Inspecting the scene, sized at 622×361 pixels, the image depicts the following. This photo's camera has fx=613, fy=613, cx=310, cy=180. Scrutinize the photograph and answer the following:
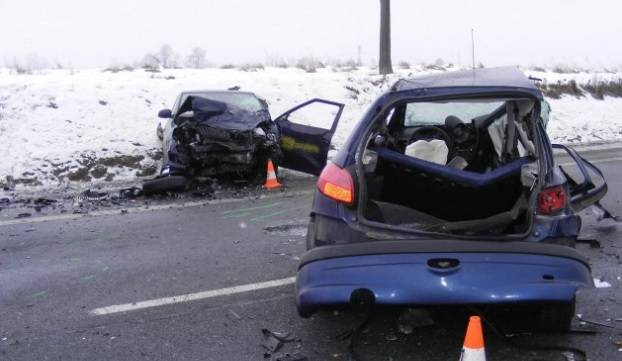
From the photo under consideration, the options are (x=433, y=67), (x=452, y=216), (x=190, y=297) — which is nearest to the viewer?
(x=452, y=216)

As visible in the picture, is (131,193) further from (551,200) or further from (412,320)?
(551,200)

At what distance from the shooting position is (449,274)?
3064 mm

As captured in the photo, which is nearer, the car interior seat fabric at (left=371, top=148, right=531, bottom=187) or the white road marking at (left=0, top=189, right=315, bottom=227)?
the car interior seat fabric at (left=371, top=148, right=531, bottom=187)

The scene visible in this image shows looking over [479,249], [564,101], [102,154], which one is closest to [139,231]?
[479,249]

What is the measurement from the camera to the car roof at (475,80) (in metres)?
3.61

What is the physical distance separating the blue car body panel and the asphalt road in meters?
0.55

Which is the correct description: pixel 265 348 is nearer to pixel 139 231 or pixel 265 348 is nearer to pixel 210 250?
pixel 210 250

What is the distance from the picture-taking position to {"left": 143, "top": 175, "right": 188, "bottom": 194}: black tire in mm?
8781

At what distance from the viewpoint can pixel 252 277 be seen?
4.99m

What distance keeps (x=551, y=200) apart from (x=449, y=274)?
870 mm

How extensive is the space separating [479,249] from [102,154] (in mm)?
9973

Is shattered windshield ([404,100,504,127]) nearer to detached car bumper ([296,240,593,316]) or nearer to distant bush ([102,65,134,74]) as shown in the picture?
detached car bumper ([296,240,593,316])

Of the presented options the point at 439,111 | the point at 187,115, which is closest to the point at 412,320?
the point at 439,111

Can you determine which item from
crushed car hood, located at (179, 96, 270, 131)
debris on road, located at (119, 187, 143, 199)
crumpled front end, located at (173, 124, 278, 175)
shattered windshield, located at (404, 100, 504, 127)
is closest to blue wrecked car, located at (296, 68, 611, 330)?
shattered windshield, located at (404, 100, 504, 127)
